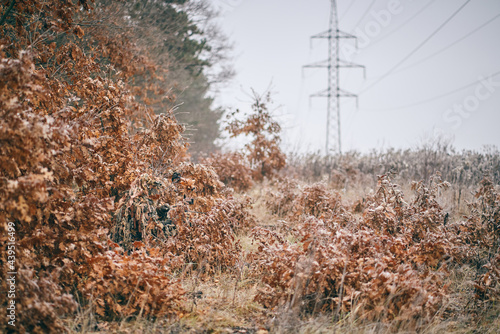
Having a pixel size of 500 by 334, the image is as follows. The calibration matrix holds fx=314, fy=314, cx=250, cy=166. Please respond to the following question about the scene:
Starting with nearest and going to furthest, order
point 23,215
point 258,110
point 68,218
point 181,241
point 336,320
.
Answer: point 23,215
point 68,218
point 336,320
point 181,241
point 258,110

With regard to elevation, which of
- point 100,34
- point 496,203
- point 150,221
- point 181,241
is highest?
point 100,34

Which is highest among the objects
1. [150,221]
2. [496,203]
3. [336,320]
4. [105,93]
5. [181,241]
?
[105,93]

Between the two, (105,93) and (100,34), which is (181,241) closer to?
(105,93)

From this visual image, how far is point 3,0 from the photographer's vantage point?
444 centimetres

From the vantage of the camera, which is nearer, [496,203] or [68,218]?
[68,218]

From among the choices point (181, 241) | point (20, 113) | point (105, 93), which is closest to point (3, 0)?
point (105, 93)

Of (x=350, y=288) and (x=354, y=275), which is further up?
(x=354, y=275)

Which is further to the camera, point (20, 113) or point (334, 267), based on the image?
point (334, 267)

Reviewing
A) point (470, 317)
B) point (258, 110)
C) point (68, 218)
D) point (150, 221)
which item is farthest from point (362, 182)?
point (68, 218)

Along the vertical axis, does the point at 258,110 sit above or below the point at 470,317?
above

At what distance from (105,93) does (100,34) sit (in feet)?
16.9

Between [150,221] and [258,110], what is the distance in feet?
24.4

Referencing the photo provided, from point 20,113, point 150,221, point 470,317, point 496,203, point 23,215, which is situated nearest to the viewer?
point 23,215

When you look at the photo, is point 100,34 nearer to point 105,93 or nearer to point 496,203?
point 105,93
